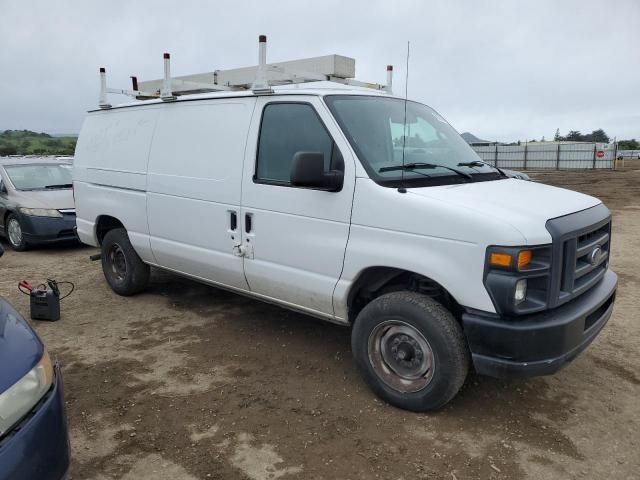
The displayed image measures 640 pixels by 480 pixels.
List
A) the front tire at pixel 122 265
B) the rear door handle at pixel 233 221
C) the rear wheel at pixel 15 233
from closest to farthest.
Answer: the rear door handle at pixel 233 221 → the front tire at pixel 122 265 → the rear wheel at pixel 15 233

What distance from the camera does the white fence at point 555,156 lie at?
119 feet

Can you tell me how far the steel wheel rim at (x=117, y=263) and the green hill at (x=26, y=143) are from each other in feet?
31.1

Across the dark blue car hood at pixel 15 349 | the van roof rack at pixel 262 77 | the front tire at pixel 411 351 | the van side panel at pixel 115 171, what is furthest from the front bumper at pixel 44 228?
the front tire at pixel 411 351

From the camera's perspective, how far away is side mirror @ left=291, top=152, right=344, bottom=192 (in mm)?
3502

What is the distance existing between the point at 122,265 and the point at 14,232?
13.6 feet

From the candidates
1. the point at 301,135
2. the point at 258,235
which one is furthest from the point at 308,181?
the point at 258,235

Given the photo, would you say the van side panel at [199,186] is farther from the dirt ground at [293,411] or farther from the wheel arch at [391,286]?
the wheel arch at [391,286]

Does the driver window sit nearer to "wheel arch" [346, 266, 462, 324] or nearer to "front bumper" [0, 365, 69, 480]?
"wheel arch" [346, 266, 462, 324]

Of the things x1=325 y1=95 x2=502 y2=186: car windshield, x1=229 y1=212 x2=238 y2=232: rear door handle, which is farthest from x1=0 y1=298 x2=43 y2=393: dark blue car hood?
x1=325 y1=95 x2=502 y2=186: car windshield

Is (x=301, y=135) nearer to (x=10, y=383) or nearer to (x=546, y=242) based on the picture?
(x=546, y=242)

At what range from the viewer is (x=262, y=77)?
429 centimetres

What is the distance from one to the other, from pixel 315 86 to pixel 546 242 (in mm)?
2316

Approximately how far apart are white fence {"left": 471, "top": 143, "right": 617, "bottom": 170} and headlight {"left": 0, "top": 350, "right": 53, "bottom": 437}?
118 ft

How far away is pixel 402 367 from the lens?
3617 mm
